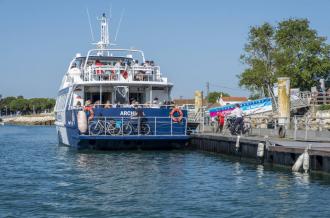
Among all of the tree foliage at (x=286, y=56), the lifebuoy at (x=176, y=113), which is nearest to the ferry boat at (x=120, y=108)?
the lifebuoy at (x=176, y=113)

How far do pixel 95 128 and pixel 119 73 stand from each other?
3752mm

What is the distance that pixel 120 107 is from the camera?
28.6 meters

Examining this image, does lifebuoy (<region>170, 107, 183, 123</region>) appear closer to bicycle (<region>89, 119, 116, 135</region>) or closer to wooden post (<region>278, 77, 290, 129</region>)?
bicycle (<region>89, 119, 116, 135</region>)

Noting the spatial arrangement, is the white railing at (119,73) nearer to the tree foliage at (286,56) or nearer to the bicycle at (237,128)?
the bicycle at (237,128)

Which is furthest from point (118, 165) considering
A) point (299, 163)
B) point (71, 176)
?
point (299, 163)

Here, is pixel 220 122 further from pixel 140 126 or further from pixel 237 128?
pixel 140 126

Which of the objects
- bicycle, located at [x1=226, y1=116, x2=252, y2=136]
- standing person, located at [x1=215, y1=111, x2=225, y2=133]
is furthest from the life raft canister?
standing person, located at [x1=215, y1=111, x2=225, y2=133]

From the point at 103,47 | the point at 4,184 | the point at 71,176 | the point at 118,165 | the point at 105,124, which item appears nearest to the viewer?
the point at 4,184

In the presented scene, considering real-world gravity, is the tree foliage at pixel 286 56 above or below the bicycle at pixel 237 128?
above

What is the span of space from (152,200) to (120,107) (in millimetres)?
13038

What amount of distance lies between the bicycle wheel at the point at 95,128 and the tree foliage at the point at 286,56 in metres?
23.0

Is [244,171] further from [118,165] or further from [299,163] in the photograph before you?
[118,165]

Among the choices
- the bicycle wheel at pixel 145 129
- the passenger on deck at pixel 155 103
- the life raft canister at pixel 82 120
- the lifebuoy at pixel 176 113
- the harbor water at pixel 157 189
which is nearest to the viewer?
the harbor water at pixel 157 189

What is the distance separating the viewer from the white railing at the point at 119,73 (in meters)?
30.6
